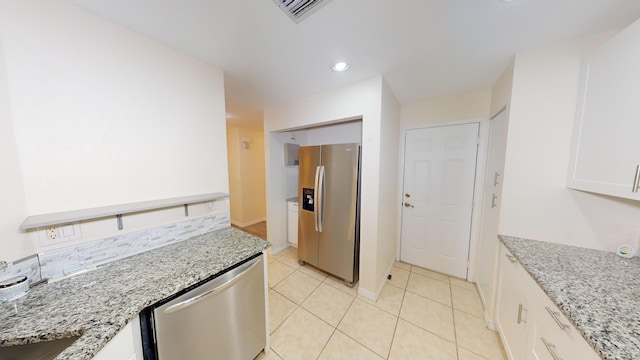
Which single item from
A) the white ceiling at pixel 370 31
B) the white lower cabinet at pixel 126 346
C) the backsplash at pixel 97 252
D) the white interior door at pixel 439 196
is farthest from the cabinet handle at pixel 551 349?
the backsplash at pixel 97 252

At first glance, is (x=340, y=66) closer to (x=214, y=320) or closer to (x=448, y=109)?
(x=448, y=109)

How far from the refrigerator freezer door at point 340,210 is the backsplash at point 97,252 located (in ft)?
4.40

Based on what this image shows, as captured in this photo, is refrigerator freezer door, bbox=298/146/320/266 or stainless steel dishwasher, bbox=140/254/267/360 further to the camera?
refrigerator freezer door, bbox=298/146/320/266

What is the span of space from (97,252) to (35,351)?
0.49 metres

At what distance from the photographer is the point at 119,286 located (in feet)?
3.07

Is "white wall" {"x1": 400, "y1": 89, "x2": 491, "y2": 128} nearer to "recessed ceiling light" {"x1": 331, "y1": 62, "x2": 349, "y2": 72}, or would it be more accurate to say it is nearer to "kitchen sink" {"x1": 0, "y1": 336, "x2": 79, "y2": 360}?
"recessed ceiling light" {"x1": 331, "y1": 62, "x2": 349, "y2": 72}

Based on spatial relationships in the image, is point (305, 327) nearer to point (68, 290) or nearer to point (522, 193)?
point (68, 290)

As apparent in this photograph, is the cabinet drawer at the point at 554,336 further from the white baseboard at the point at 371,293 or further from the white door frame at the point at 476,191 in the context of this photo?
the white door frame at the point at 476,191

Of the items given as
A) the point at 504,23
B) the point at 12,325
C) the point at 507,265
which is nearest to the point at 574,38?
the point at 504,23

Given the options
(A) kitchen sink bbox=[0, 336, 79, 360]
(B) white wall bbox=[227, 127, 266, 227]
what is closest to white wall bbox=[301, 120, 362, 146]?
(B) white wall bbox=[227, 127, 266, 227]

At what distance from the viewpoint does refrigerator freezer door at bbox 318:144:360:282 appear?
6.84 ft

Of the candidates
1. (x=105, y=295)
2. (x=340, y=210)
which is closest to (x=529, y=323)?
(x=340, y=210)

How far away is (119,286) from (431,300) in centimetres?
257

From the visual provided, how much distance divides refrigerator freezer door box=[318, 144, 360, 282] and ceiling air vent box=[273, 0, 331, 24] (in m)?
1.23
